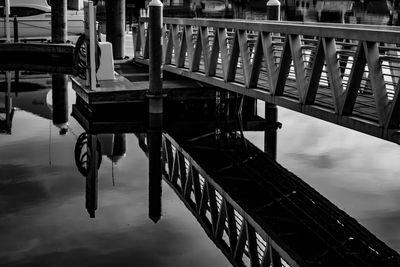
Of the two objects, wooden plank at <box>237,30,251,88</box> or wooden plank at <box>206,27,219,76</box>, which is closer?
wooden plank at <box>237,30,251,88</box>

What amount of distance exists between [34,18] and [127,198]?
20.9 meters

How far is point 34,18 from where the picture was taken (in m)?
28.5

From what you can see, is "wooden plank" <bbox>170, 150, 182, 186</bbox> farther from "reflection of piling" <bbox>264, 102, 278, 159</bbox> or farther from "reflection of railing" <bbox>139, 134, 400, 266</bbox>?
"reflection of piling" <bbox>264, 102, 278, 159</bbox>

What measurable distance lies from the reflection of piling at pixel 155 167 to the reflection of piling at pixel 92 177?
643 millimetres

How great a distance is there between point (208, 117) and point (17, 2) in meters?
16.5

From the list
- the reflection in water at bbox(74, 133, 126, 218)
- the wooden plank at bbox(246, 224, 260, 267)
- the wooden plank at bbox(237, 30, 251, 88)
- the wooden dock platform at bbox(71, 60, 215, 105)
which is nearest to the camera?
the wooden plank at bbox(246, 224, 260, 267)

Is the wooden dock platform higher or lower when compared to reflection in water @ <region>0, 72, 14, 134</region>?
higher

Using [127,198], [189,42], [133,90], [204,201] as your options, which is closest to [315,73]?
[204,201]

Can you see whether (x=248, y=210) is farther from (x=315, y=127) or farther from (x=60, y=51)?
(x=60, y=51)

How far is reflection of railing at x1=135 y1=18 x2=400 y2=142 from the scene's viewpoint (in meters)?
7.73

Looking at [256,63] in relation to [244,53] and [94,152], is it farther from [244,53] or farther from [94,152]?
[94,152]

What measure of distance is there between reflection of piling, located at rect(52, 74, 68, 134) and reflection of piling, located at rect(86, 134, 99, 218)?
4.70ft

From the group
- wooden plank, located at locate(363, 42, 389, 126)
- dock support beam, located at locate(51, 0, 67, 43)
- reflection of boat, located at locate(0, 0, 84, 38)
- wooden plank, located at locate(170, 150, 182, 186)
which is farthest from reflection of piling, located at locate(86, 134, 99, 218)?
reflection of boat, located at locate(0, 0, 84, 38)

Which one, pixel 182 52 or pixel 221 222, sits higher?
pixel 182 52
